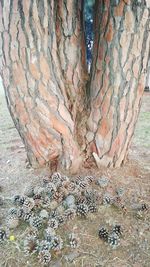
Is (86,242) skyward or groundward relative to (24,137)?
groundward

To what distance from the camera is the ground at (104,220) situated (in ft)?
4.32

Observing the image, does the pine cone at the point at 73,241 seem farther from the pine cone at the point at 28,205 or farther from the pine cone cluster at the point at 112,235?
the pine cone at the point at 28,205

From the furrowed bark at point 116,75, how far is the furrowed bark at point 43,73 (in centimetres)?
13

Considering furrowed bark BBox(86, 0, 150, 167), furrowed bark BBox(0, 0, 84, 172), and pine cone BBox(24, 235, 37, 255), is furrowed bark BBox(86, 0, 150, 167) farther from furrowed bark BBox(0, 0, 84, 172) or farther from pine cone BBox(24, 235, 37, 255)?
pine cone BBox(24, 235, 37, 255)

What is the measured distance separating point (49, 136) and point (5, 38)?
594mm

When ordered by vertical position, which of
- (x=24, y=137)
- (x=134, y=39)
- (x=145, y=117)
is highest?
(x=134, y=39)

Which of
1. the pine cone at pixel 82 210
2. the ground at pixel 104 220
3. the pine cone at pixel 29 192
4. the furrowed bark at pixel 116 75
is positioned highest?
the furrowed bark at pixel 116 75

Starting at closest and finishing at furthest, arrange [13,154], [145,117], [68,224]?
[68,224], [13,154], [145,117]

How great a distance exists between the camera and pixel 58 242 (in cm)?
132

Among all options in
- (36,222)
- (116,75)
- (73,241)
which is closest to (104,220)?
(73,241)

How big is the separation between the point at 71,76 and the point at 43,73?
23 cm

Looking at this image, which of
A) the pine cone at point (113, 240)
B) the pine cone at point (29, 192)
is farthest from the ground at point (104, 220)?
the pine cone at point (29, 192)

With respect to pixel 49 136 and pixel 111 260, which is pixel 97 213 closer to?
pixel 111 260

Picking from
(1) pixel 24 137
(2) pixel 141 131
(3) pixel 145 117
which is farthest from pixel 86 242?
(3) pixel 145 117
